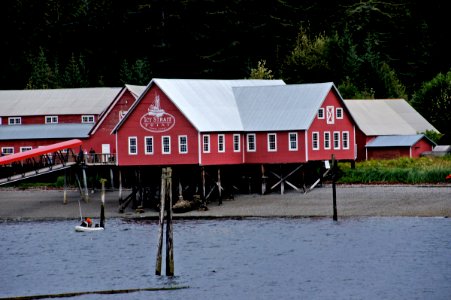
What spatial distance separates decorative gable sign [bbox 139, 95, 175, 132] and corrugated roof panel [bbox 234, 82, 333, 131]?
724cm

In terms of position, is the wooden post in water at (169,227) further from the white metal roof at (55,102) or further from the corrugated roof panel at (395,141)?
the white metal roof at (55,102)

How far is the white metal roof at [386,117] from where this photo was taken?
104 meters

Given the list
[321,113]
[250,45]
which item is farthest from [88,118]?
[250,45]

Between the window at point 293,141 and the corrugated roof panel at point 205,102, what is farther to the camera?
the window at point 293,141

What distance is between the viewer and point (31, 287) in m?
52.4

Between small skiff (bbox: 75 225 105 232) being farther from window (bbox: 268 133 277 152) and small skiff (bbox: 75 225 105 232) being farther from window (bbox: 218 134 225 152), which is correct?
window (bbox: 268 133 277 152)

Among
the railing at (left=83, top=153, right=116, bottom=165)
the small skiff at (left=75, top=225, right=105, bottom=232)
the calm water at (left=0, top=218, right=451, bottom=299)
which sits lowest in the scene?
the calm water at (left=0, top=218, right=451, bottom=299)

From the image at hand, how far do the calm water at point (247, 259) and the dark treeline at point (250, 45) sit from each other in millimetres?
53271

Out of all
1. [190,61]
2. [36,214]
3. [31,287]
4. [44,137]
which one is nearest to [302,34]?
[190,61]

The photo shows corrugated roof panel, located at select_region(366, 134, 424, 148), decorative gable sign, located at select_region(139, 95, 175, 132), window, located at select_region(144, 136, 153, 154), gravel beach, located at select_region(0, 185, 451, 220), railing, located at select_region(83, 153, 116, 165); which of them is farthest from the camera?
corrugated roof panel, located at select_region(366, 134, 424, 148)

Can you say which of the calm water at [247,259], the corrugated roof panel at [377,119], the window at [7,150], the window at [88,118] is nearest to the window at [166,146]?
the calm water at [247,259]

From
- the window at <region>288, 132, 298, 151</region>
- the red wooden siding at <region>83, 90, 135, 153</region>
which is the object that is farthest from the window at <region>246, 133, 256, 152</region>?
the red wooden siding at <region>83, 90, 135, 153</region>

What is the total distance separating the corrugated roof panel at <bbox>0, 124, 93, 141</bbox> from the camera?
107 m

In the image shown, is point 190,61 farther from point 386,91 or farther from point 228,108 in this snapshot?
point 228,108
